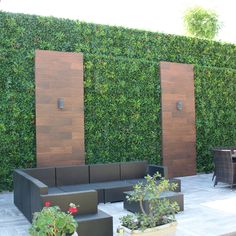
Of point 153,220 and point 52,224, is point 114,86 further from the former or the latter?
point 52,224

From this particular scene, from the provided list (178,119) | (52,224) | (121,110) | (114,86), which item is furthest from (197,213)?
(178,119)

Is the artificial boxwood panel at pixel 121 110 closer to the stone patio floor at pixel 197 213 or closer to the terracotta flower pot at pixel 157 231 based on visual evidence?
the stone patio floor at pixel 197 213

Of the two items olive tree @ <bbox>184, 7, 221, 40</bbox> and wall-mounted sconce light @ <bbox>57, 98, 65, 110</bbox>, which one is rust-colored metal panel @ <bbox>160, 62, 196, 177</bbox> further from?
olive tree @ <bbox>184, 7, 221, 40</bbox>

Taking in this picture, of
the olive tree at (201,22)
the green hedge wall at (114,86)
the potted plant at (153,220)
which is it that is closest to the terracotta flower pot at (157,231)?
the potted plant at (153,220)

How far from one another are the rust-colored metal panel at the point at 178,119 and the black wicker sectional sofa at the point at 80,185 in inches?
91.9

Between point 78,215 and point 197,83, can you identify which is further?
point 197,83

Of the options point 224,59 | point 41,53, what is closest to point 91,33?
point 41,53

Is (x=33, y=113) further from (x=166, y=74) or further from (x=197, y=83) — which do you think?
(x=197, y=83)

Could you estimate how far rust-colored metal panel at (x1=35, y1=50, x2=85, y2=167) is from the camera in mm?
8133

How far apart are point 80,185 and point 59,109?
2211 millimetres

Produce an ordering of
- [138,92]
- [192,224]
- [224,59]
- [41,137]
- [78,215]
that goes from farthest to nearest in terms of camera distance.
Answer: [224,59] → [138,92] → [41,137] → [192,224] → [78,215]

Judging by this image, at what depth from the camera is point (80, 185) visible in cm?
683

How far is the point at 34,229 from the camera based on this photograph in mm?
3400

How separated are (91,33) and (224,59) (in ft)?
15.4
